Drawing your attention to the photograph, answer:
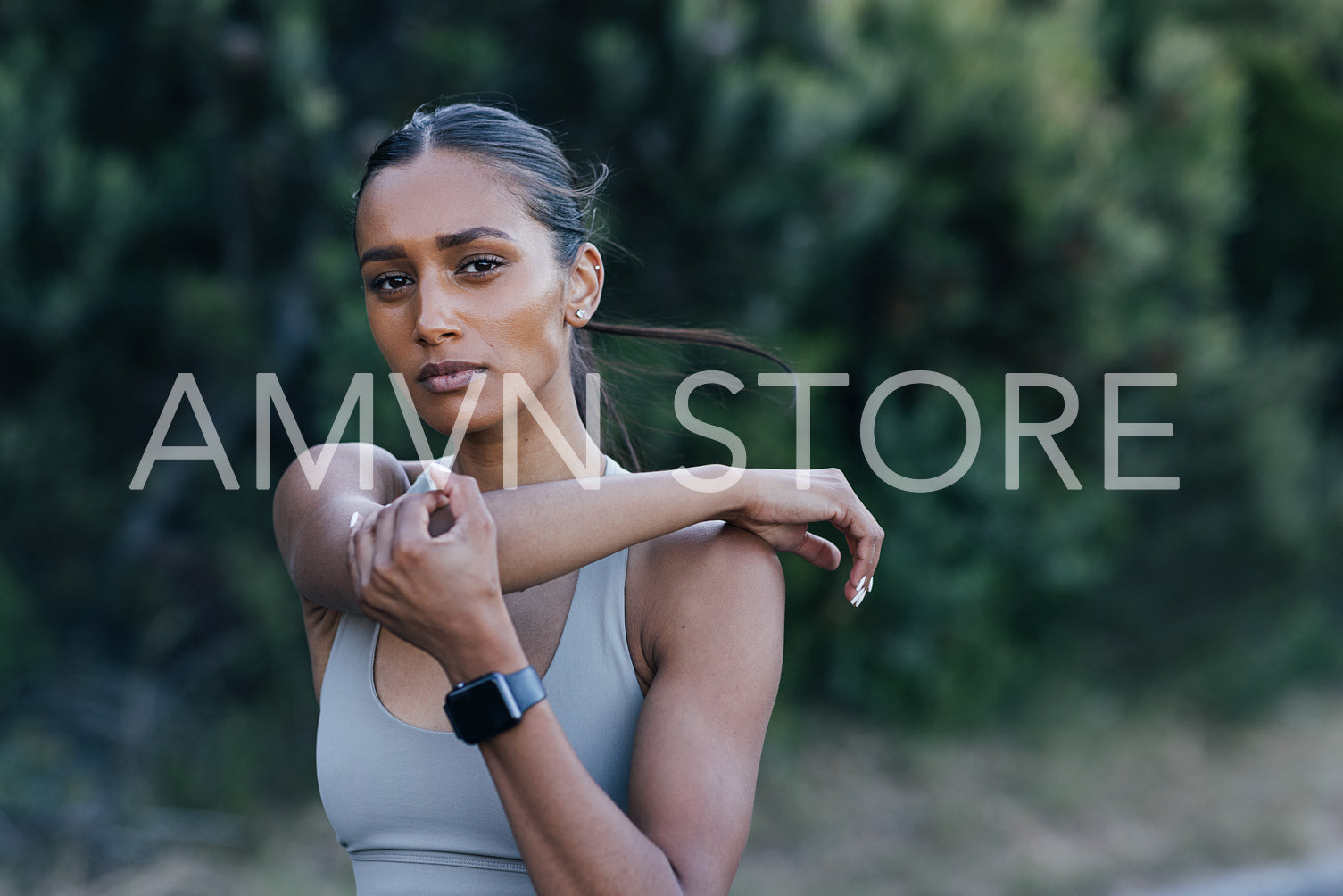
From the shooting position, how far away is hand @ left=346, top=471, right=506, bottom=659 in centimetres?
124

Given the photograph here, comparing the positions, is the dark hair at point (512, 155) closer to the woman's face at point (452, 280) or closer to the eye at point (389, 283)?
the woman's face at point (452, 280)

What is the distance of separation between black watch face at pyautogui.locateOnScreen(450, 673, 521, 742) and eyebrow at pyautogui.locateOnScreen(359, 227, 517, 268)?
631 millimetres

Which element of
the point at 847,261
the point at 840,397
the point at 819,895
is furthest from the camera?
the point at 840,397

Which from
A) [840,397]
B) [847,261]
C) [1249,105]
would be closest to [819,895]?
[840,397]

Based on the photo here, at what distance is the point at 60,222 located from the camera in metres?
4.14

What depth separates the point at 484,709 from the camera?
1.24m

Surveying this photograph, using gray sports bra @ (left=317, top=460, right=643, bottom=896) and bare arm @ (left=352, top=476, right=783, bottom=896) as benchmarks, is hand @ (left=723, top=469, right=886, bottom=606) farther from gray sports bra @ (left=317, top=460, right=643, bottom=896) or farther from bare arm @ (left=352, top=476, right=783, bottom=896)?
gray sports bra @ (left=317, top=460, right=643, bottom=896)

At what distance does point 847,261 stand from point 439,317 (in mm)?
4045

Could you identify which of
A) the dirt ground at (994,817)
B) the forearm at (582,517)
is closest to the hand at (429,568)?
the forearm at (582,517)

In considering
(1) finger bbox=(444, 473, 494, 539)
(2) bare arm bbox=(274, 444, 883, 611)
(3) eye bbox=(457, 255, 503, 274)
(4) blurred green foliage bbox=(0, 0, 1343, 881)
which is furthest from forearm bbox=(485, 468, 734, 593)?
(4) blurred green foliage bbox=(0, 0, 1343, 881)

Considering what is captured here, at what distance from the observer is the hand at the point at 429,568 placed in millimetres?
1235

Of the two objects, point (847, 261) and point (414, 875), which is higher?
point (847, 261)

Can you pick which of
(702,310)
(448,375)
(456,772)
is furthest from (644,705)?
(702,310)

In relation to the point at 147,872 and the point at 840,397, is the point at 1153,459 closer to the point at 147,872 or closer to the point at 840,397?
the point at 840,397
